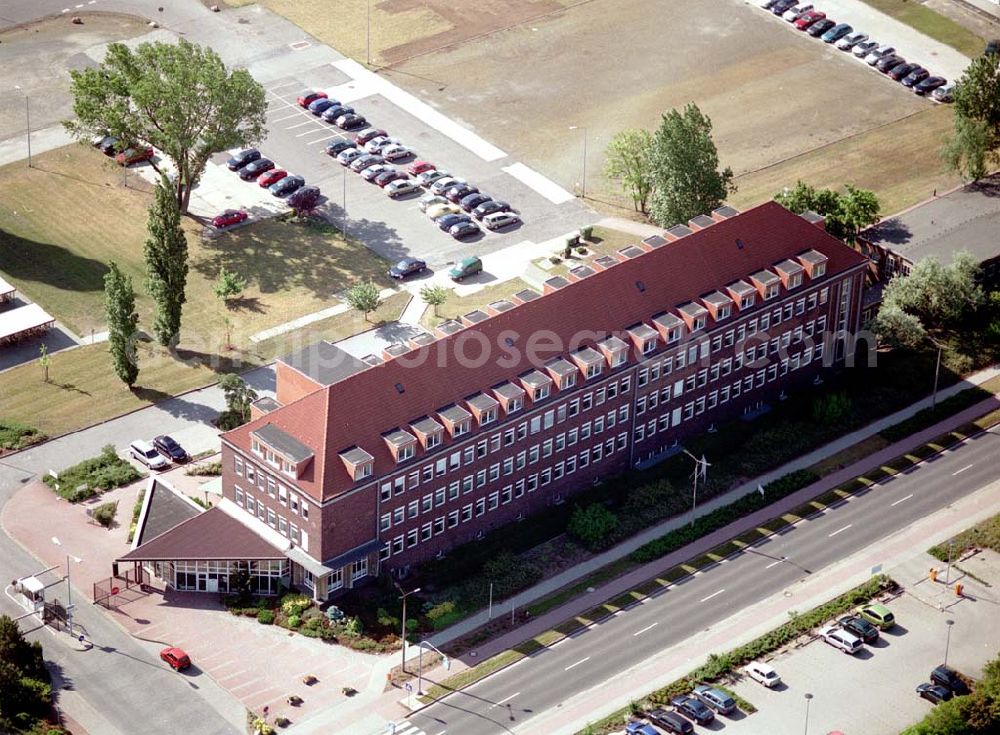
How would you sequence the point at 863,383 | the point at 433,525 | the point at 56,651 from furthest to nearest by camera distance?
the point at 863,383
the point at 433,525
the point at 56,651

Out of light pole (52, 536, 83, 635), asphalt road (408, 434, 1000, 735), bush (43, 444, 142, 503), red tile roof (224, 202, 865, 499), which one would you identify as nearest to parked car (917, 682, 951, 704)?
asphalt road (408, 434, 1000, 735)

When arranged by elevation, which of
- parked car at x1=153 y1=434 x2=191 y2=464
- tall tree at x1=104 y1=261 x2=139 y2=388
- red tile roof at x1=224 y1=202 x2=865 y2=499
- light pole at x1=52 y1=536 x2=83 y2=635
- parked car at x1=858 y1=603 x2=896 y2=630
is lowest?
light pole at x1=52 y1=536 x2=83 y2=635

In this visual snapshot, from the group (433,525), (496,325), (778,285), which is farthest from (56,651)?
(778,285)

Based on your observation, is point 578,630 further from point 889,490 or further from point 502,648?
point 889,490

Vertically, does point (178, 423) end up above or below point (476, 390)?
below

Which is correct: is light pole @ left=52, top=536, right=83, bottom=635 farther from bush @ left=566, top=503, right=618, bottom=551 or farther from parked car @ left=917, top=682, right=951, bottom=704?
parked car @ left=917, top=682, right=951, bottom=704

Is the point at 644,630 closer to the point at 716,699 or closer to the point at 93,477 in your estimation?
the point at 716,699

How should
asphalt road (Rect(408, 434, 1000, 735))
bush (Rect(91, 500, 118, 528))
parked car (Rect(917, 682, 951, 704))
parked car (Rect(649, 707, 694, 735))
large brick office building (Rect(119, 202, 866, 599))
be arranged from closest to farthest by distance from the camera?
parked car (Rect(649, 707, 694, 735)), asphalt road (Rect(408, 434, 1000, 735)), parked car (Rect(917, 682, 951, 704)), large brick office building (Rect(119, 202, 866, 599)), bush (Rect(91, 500, 118, 528))
